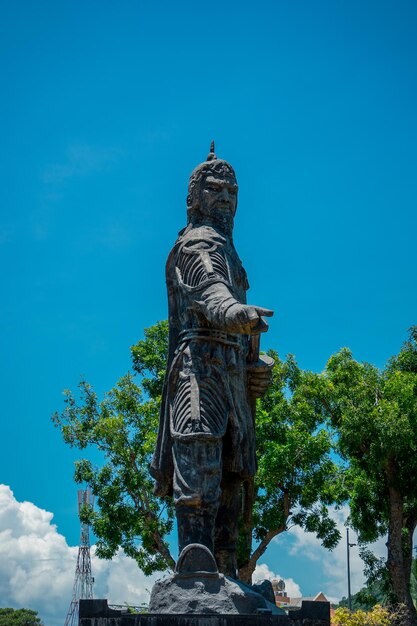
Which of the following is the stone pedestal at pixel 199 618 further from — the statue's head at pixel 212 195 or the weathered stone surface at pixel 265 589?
the statue's head at pixel 212 195

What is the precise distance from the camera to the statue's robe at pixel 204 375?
237 inches

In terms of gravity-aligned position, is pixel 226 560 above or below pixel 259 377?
below

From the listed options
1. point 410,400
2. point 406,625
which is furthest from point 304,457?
point 406,625

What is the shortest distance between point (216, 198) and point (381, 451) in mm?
16388

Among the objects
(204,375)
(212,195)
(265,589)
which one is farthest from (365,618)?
(212,195)

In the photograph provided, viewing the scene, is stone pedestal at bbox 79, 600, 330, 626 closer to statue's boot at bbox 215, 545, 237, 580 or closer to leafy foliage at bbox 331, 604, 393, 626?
statue's boot at bbox 215, 545, 237, 580

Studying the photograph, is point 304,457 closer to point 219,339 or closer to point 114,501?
point 114,501

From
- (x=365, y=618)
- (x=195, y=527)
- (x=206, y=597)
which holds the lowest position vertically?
(x=206, y=597)

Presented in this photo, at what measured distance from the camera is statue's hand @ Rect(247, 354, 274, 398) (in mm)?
6805

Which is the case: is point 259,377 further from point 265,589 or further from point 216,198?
point 265,589

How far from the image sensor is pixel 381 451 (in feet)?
71.9

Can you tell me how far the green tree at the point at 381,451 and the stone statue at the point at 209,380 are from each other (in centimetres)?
1576

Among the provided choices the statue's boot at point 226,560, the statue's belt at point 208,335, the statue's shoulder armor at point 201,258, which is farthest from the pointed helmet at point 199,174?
the statue's boot at point 226,560

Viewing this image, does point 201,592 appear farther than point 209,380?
No
